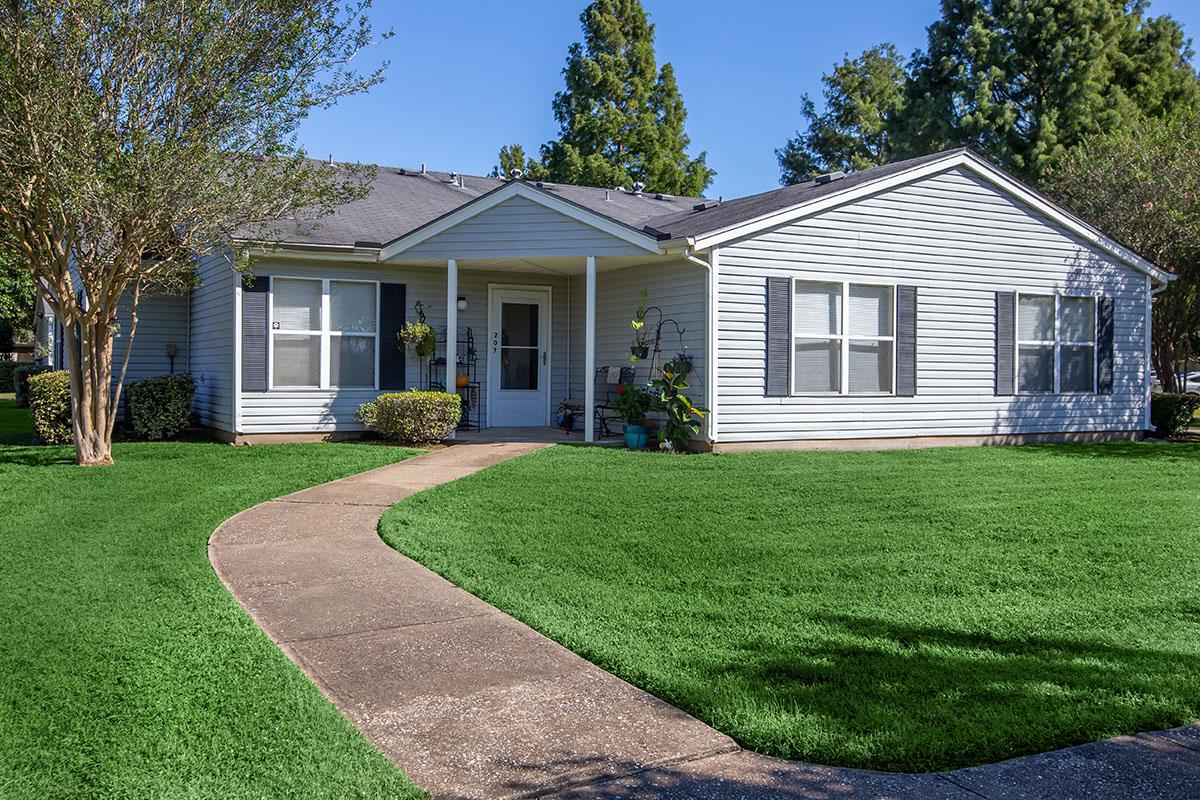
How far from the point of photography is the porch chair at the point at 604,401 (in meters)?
13.0

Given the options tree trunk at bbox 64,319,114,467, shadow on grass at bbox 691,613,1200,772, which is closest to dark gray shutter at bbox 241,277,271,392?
tree trunk at bbox 64,319,114,467

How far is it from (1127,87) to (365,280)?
87.0 feet

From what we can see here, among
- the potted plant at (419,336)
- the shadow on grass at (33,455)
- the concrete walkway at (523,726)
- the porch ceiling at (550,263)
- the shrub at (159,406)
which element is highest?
the porch ceiling at (550,263)

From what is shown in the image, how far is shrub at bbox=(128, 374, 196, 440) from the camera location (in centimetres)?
1282

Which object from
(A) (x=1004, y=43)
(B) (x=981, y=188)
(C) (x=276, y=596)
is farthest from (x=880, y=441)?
(A) (x=1004, y=43)

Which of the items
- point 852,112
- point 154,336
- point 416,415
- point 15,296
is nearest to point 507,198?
point 416,415

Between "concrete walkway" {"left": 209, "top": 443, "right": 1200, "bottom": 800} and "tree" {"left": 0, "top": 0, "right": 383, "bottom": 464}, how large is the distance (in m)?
5.44

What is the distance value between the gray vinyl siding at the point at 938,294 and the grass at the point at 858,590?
2.13 m

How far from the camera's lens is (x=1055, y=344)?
13.8 m

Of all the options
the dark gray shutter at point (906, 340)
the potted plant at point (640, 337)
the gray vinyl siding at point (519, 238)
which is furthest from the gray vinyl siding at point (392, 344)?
the dark gray shutter at point (906, 340)

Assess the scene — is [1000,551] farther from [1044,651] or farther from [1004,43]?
[1004,43]

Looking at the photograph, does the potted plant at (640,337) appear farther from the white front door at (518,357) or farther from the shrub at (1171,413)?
the shrub at (1171,413)

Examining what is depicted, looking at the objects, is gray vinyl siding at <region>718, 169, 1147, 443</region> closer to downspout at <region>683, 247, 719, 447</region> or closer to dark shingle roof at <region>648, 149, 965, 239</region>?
downspout at <region>683, 247, 719, 447</region>

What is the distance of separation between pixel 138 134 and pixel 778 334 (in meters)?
7.27
